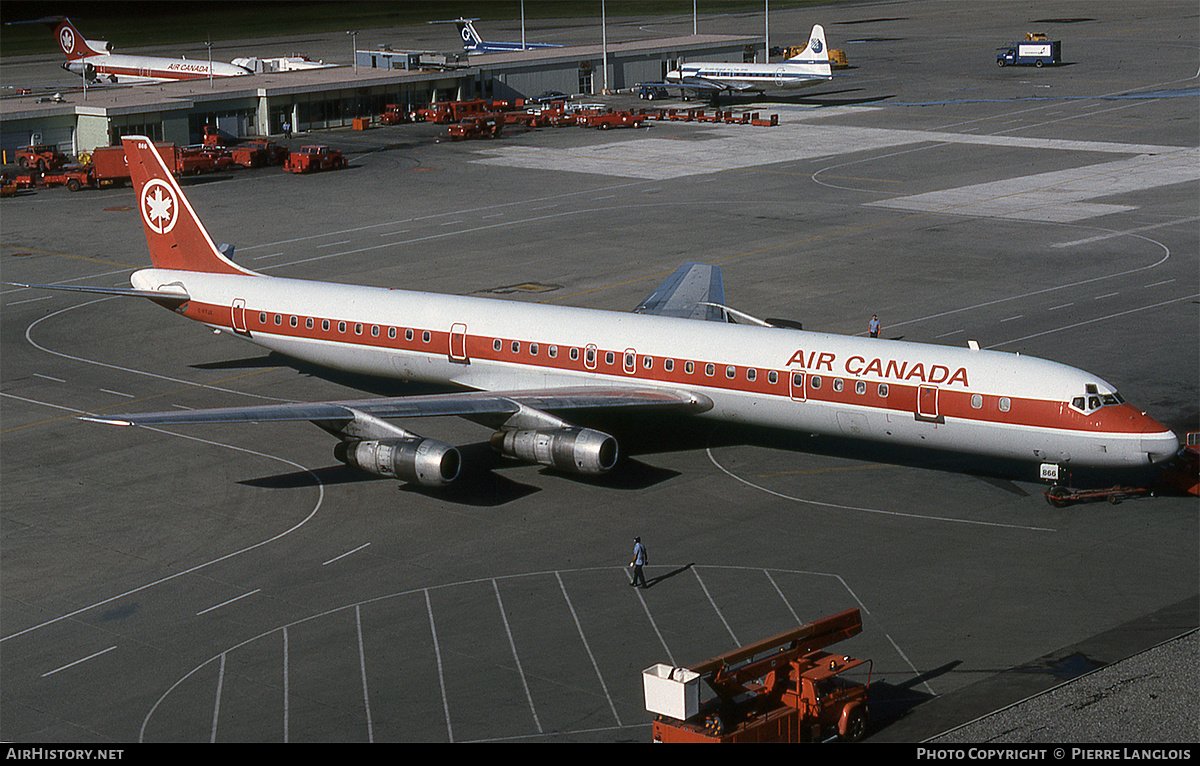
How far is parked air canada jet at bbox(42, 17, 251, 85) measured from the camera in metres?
152

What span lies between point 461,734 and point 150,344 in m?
39.1

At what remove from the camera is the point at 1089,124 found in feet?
386

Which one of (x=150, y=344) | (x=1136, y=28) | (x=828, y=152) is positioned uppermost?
(x=1136, y=28)

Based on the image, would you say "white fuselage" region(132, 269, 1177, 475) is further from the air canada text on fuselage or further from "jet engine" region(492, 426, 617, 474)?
"jet engine" region(492, 426, 617, 474)

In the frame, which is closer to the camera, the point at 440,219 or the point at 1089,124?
the point at 440,219

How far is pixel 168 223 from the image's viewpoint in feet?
185

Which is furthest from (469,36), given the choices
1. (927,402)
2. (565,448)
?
(927,402)

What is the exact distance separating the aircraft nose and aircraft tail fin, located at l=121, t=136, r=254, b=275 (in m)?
35.4

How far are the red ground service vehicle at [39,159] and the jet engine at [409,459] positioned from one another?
261 feet

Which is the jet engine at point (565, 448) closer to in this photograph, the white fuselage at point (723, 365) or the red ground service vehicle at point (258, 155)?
the white fuselage at point (723, 365)

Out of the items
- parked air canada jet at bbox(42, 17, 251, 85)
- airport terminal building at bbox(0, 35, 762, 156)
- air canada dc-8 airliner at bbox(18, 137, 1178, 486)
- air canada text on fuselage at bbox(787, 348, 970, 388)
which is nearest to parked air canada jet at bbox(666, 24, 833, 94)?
airport terminal building at bbox(0, 35, 762, 156)

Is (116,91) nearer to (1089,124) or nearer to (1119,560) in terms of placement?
(1089,124)

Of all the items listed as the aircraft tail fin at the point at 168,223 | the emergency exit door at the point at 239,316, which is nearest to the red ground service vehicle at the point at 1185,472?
the emergency exit door at the point at 239,316

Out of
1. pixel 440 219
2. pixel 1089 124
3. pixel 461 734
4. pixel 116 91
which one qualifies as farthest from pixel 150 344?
pixel 1089 124
